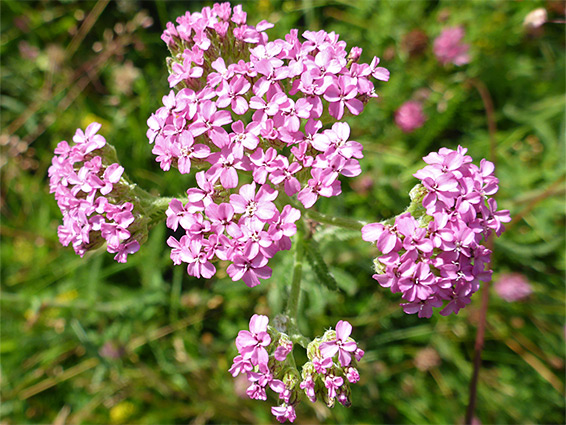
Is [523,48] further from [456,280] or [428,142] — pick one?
[456,280]

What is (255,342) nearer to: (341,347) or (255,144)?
(341,347)

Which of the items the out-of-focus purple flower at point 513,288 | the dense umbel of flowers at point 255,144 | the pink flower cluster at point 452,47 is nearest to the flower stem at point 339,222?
the dense umbel of flowers at point 255,144

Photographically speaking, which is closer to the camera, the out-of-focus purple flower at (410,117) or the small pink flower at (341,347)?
the small pink flower at (341,347)

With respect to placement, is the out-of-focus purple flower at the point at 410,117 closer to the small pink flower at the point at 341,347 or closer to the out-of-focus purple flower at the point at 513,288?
the out-of-focus purple flower at the point at 513,288

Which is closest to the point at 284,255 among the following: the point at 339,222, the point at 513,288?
the point at 339,222

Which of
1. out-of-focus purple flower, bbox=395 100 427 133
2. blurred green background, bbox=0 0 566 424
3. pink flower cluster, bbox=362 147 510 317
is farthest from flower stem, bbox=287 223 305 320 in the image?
out-of-focus purple flower, bbox=395 100 427 133

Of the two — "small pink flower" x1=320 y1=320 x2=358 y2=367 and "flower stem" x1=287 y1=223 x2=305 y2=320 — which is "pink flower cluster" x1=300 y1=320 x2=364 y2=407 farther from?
"flower stem" x1=287 y1=223 x2=305 y2=320

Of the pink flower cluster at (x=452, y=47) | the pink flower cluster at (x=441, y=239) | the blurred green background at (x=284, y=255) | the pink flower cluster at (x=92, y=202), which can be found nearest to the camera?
the pink flower cluster at (x=441, y=239)
